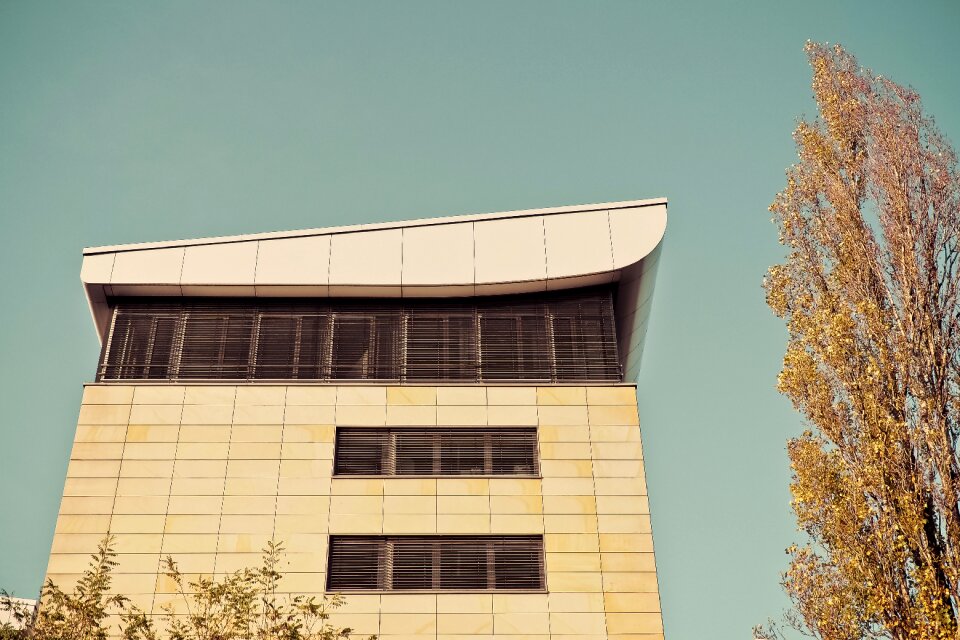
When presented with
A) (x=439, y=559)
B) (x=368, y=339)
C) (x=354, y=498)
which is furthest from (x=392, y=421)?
(x=439, y=559)

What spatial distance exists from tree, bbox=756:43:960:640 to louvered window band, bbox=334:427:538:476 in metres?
6.93

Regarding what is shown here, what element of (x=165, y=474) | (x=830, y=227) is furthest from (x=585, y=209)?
(x=165, y=474)

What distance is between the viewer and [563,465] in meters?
25.4

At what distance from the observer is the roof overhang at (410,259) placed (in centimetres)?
2734

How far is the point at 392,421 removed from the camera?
84.6ft

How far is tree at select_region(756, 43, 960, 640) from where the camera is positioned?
63.9 ft

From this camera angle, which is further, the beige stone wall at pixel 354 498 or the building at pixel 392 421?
the building at pixel 392 421

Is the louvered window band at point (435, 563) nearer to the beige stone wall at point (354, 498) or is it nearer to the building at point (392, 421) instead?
the building at point (392, 421)

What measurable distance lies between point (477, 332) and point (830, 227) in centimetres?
951

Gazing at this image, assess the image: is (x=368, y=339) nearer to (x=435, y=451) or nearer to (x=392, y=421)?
(x=392, y=421)

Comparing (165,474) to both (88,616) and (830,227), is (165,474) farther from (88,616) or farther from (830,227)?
(830,227)

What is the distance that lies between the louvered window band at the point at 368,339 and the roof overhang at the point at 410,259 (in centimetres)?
43

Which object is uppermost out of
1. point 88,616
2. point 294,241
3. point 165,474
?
point 294,241

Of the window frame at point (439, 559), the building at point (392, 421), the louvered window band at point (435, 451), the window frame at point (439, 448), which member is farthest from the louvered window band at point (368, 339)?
the window frame at point (439, 559)
